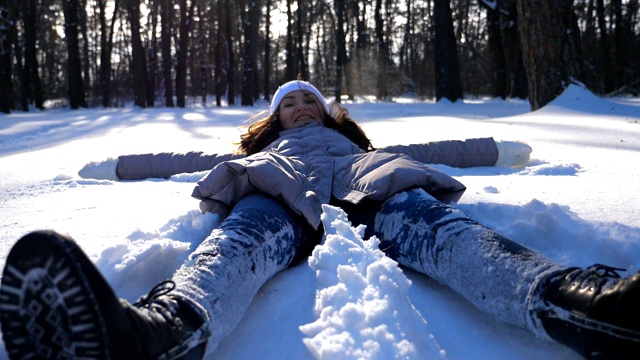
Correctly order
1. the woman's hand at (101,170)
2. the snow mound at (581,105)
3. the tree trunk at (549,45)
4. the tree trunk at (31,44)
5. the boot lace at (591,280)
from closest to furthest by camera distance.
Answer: the boot lace at (591,280)
the woman's hand at (101,170)
the snow mound at (581,105)
the tree trunk at (549,45)
the tree trunk at (31,44)

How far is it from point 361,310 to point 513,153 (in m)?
2.26

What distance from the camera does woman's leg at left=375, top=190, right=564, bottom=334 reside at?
41.5 inches

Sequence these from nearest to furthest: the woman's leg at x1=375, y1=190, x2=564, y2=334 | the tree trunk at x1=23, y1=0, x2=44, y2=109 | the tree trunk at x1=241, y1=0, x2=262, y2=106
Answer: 1. the woman's leg at x1=375, y1=190, x2=564, y2=334
2. the tree trunk at x1=23, y1=0, x2=44, y2=109
3. the tree trunk at x1=241, y1=0, x2=262, y2=106

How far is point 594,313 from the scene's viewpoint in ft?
2.90

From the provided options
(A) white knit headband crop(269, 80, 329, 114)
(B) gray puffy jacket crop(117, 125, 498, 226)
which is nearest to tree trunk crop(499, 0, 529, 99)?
(A) white knit headband crop(269, 80, 329, 114)

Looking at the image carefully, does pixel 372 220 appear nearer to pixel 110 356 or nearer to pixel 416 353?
pixel 416 353

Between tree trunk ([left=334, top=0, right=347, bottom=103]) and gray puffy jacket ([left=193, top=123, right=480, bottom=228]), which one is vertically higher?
tree trunk ([left=334, top=0, right=347, bottom=103])

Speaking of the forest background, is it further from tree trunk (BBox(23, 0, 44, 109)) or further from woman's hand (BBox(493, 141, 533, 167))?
woman's hand (BBox(493, 141, 533, 167))

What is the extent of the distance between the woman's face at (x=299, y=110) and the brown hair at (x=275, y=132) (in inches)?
1.5

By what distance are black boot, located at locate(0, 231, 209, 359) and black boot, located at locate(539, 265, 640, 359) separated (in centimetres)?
73

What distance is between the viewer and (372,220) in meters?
1.64

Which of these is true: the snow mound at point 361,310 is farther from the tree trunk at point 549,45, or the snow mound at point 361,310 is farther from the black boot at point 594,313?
the tree trunk at point 549,45

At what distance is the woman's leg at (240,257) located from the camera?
42.4 inches

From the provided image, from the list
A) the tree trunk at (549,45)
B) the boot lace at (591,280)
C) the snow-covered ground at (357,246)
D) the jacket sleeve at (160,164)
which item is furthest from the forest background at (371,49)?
the boot lace at (591,280)
